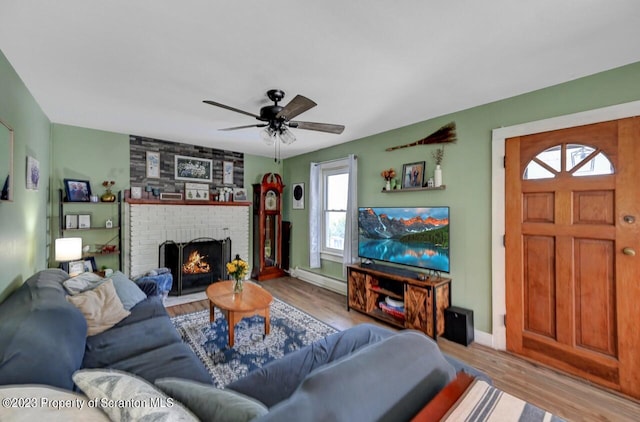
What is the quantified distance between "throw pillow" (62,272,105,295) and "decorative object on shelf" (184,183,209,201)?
84.6 inches

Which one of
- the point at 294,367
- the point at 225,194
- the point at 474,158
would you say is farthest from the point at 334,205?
the point at 294,367

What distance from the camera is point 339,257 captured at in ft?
14.1

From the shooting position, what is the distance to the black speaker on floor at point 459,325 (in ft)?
8.47

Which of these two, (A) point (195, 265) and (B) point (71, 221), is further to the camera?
(A) point (195, 265)

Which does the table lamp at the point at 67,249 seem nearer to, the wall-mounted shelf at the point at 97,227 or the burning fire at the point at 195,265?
the wall-mounted shelf at the point at 97,227

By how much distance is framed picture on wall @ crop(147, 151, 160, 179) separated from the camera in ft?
13.1

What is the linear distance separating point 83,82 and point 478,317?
4225 millimetres

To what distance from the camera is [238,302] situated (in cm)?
256

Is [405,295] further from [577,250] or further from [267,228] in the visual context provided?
[267,228]

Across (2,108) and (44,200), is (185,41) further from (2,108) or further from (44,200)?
(44,200)

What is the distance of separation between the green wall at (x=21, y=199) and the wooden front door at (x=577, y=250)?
395cm

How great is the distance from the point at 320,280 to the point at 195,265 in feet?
6.68

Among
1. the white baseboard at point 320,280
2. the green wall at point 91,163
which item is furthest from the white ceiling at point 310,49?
the white baseboard at point 320,280

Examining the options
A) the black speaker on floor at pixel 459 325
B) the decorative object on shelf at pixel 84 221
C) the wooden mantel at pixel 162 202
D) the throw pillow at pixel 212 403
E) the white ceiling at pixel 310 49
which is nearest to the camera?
the throw pillow at pixel 212 403
